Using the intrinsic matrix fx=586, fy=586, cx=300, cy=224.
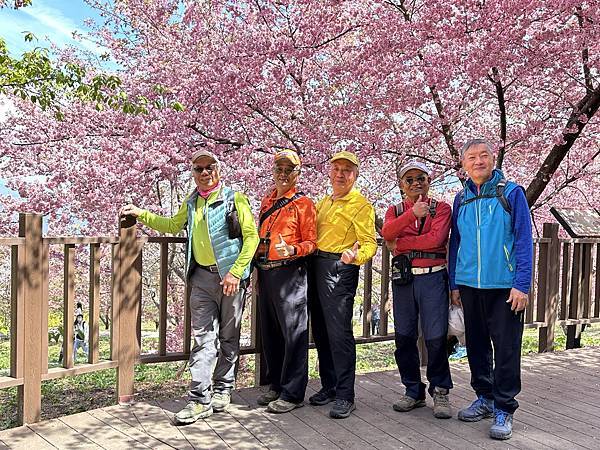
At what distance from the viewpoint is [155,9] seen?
29.4ft

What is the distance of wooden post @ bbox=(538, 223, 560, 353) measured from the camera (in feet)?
19.3

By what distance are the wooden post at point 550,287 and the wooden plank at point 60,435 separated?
458 centimetres

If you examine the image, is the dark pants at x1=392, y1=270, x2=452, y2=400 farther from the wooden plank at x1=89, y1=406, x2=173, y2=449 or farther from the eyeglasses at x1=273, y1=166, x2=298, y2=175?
the wooden plank at x1=89, y1=406, x2=173, y2=449

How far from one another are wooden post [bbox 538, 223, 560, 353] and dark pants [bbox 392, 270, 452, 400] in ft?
8.82

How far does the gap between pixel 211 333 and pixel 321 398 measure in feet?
2.88

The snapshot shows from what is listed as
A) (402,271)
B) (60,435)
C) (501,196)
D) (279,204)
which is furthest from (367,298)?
(60,435)

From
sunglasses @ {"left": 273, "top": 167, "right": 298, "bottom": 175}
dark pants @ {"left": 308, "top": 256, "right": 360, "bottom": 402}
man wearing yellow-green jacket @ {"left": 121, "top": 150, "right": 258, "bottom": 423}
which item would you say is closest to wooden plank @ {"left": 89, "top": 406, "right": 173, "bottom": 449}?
man wearing yellow-green jacket @ {"left": 121, "top": 150, "right": 258, "bottom": 423}

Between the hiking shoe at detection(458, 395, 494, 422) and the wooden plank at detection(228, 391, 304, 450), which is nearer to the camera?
the wooden plank at detection(228, 391, 304, 450)

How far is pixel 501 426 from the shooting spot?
339 cm

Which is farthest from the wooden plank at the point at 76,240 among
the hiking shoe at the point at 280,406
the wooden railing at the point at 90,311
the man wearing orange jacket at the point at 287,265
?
the hiking shoe at the point at 280,406

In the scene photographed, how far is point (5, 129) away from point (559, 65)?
7932 mm

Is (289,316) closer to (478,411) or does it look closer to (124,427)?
(124,427)

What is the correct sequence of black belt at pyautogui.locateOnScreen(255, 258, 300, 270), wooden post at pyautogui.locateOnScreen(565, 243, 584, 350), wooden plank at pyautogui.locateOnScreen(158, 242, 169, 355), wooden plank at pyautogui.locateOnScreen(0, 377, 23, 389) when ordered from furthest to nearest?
1. wooden post at pyautogui.locateOnScreen(565, 243, 584, 350)
2. wooden plank at pyautogui.locateOnScreen(158, 242, 169, 355)
3. black belt at pyautogui.locateOnScreen(255, 258, 300, 270)
4. wooden plank at pyautogui.locateOnScreen(0, 377, 23, 389)

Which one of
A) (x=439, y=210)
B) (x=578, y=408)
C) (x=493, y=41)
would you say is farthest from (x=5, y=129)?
(x=578, y=408)
